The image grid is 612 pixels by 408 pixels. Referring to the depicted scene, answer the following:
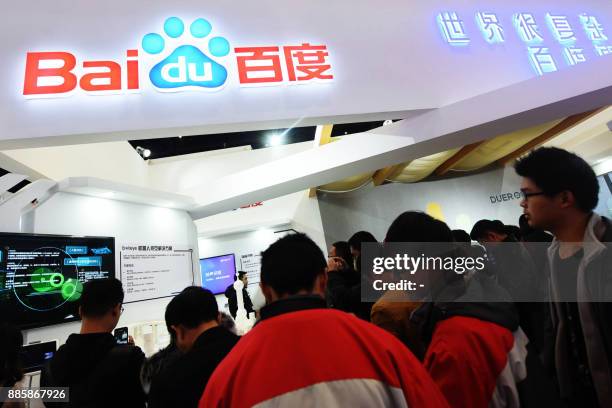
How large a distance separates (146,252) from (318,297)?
3839 millimetres

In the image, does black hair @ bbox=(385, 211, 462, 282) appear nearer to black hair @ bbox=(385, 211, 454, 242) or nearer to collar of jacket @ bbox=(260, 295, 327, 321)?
black hair @ bbox=(385, 211, 454, 242)

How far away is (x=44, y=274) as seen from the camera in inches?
122

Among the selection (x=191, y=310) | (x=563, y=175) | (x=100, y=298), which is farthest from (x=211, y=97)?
(x=563, y=175)

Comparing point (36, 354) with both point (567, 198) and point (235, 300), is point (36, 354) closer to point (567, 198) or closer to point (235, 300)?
point (235, 300)

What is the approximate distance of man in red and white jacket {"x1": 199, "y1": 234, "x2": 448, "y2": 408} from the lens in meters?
0.80

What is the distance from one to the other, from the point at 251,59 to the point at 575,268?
301cm

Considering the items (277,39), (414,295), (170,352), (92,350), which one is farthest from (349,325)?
(277,39)

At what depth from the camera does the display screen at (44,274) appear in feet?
9.27

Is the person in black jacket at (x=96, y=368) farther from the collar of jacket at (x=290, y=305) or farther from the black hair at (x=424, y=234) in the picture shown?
the black hair at (x=424, y=234)

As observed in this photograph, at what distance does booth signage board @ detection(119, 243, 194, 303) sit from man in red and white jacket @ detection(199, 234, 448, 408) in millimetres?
3558

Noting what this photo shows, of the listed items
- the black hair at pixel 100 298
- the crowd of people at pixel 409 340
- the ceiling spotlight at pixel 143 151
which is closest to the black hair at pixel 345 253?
the crowd of people at pixel 409 340

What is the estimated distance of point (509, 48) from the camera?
12.5 feet

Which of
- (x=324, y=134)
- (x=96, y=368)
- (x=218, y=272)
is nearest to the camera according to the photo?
(x=96, y=368)

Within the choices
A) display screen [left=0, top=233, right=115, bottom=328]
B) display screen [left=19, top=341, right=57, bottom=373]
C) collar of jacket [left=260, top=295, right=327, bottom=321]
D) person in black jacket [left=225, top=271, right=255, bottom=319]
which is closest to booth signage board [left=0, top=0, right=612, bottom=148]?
display screen [left=0, top=233, right=115, bottom=328]
